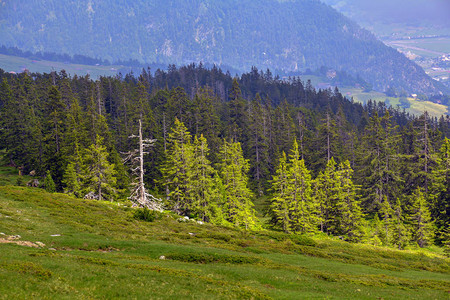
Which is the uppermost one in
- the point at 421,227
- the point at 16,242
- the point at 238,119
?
the point at 238,119

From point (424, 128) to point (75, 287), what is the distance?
255 ft

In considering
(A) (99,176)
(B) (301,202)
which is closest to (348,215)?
(B) (301,202)

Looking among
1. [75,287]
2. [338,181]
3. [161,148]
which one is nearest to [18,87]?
[161,148]

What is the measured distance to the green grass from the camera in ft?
57.2

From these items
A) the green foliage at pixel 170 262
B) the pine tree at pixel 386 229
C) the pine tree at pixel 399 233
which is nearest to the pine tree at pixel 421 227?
the pine tree at pixel 399 233

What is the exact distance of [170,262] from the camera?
26281mm

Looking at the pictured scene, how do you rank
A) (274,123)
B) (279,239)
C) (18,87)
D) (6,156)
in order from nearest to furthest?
(279,239) → (6,156) → (18,87) → (274,123)

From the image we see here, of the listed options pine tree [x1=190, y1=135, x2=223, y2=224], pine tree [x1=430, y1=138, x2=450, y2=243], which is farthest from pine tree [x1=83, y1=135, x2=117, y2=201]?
pine tree [x1=430, y1=138, x2=450, y2=243]

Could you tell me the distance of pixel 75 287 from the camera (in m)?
16.5

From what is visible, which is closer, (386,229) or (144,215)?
(144,215)

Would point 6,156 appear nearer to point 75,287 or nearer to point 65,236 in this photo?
point 65,236

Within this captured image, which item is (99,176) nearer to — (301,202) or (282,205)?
(282,205)

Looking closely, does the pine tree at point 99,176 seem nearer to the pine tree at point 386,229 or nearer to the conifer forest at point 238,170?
the conifer forest at point 238,170

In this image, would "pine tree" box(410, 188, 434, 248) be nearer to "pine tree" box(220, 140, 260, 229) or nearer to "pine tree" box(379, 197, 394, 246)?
"pine tree" box(379, 197, 394, 246)
